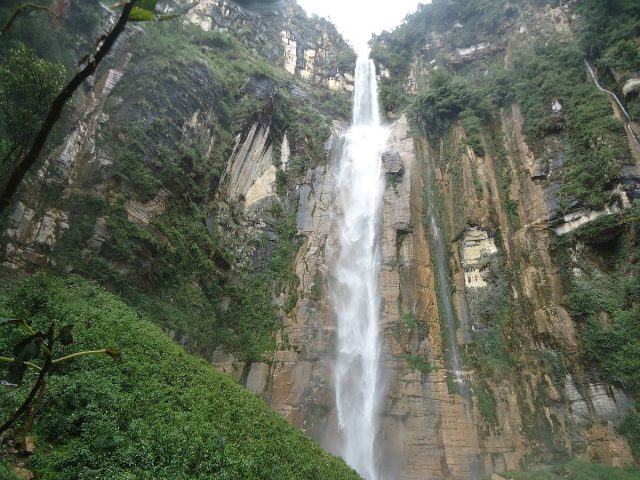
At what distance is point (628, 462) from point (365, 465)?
7.78 meters

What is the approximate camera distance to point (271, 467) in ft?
24.8

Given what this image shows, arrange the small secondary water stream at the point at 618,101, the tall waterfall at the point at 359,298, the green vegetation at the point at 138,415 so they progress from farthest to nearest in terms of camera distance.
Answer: the small secondary water stream at the point at 618,101
the tall waterfall at the point at 359,298
the green vegetation at the point at 138,415

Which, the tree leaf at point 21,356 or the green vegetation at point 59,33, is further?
the green vegetation at point 59,33

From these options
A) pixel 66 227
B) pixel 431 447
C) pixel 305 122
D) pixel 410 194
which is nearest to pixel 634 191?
pixel 410 194

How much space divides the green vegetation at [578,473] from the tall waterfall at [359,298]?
4.71 meters

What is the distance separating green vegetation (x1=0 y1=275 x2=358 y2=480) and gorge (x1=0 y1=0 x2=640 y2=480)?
0.05m

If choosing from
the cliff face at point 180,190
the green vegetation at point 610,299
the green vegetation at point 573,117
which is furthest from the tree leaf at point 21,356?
the green vegetation at point 573,117

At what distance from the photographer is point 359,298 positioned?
18.0m

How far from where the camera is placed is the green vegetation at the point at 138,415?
221 inches

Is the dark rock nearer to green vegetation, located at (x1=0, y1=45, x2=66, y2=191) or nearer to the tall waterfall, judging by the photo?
the tall waterfall

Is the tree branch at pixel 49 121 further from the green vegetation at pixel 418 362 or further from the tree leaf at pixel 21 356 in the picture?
the green vegetation at pixel 418 362

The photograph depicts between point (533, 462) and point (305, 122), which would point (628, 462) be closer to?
point (533, 462)

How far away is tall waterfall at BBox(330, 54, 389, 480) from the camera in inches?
586

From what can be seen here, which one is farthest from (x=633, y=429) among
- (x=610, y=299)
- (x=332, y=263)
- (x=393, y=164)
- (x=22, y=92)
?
(x=22, y=92)
